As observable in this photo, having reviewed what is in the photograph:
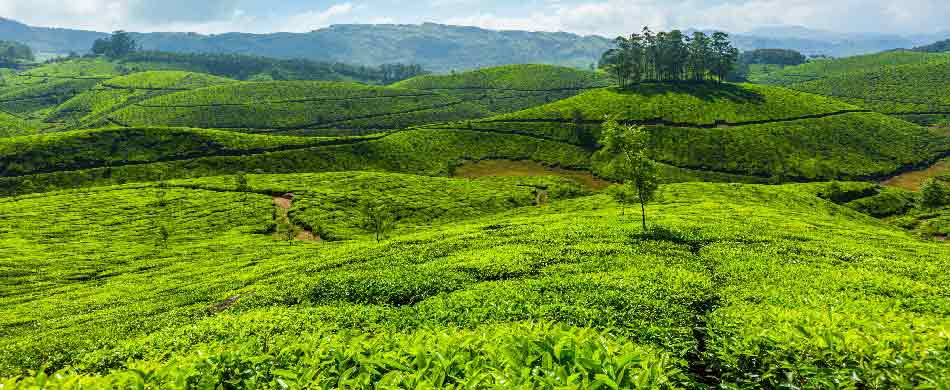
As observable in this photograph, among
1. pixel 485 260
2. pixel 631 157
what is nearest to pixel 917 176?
pixel 631 157

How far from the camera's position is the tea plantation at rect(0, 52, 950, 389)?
8.95m

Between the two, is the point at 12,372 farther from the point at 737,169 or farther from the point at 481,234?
the point at 737,169

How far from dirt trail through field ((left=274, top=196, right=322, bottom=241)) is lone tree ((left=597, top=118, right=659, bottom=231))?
58923 millimetres

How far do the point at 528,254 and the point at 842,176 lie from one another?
141m

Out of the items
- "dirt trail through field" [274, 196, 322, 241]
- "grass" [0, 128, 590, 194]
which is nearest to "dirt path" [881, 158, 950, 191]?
"grass" [0, 128, 590, 194]

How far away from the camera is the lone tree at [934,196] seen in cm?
9038

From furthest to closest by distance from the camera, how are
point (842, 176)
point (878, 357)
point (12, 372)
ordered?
point (842, 176) < point (12, 372) < point (878, 357)

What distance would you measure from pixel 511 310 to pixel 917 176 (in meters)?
171

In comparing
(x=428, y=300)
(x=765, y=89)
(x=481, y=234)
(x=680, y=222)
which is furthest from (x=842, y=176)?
(x=428, y=300)

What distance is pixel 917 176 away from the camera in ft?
424

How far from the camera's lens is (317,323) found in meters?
21.5

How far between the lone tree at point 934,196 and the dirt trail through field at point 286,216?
126m

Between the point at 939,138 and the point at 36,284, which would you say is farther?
the point at 939,138

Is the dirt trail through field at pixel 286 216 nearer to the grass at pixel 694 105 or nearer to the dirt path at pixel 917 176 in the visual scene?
the grass at pixel 694 105
